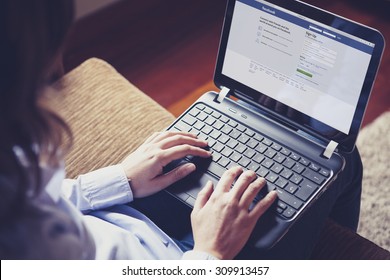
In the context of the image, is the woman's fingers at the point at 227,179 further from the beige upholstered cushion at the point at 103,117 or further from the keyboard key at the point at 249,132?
the beige upholstered cushion at the point at 103,117

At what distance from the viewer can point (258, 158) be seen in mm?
889

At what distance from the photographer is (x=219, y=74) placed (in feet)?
3.24

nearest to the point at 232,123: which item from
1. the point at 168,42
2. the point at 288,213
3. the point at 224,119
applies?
the point at 224,119

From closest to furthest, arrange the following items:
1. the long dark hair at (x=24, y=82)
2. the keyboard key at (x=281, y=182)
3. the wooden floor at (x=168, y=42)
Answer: the long dark hair at (x=24, y=82)
the keyboard key at (x=281, y=182)
the wooden floor at (x=168, y=42)

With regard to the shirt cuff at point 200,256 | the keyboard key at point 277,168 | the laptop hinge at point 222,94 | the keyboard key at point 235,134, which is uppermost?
the laptop hinge at point 222,94

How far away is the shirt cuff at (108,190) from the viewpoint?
849 mm

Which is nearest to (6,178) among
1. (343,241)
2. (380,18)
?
(343,241)

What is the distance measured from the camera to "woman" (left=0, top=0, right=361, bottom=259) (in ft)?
1.59

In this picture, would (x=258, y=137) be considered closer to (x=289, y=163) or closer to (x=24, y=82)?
(x=289, y=163)

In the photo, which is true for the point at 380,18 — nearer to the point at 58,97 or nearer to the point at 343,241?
the point at 343,241

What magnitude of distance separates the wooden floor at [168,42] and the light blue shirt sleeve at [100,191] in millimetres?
858

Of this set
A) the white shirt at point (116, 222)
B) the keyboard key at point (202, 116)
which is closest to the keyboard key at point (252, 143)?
the keyboard key at point (202, 116)

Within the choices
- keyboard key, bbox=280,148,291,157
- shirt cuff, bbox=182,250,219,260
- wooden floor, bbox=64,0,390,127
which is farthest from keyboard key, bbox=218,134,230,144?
wooden floor, bbox=64,0,390,127

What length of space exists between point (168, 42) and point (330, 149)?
117cm
